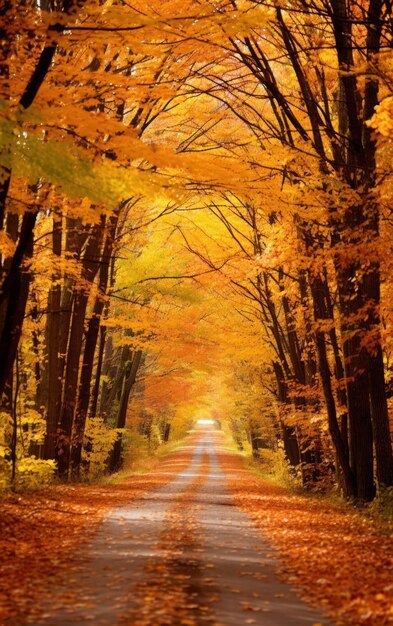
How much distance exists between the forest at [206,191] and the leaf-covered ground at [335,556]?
A: 1.28 m

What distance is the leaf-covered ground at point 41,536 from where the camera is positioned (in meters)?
6.34

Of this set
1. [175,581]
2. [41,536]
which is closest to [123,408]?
[41,536]

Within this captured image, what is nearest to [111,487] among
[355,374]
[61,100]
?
[355,374]

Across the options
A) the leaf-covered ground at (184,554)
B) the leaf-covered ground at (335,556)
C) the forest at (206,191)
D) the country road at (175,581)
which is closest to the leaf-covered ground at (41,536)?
the leaf-covered ground at (184,554)

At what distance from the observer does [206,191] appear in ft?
53.5

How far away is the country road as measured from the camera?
5488 mm

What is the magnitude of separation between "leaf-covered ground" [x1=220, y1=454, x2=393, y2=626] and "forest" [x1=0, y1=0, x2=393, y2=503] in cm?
128

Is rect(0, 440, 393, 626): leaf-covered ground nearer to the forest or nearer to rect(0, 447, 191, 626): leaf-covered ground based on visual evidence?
→ rect(0, 447, 191, 626): leaf-covered ground

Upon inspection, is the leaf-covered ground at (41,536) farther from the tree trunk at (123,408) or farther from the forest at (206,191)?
the tree trunk at (123,408)

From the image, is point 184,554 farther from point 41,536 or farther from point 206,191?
point 206,191

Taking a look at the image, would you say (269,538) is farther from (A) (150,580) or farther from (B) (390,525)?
(A) (150,580)

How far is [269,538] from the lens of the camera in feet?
33.5

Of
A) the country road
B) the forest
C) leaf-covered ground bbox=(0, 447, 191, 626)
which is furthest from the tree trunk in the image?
the country road

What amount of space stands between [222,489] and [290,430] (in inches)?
203
